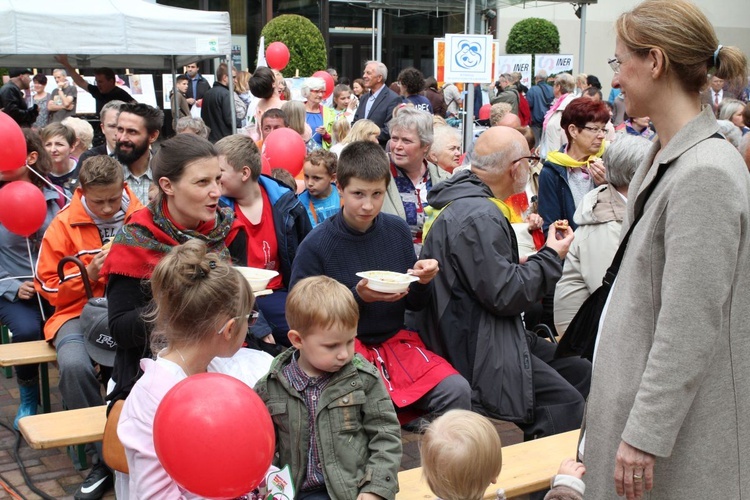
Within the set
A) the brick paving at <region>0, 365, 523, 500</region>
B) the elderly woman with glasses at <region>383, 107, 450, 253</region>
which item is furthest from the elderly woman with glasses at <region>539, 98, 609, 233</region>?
the brick paving at <region>0, 365, 523, 500</region>

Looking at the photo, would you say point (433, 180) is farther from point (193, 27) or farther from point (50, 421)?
point (193, 27)

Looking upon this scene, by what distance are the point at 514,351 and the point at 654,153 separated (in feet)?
5.06

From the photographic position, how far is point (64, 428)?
3893 mm

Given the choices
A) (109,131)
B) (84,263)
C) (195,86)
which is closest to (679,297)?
(84,263)

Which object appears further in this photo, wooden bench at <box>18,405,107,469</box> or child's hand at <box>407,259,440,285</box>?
wooden bench at <box>18,405,107,469</box>

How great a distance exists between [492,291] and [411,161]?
225 centimetres

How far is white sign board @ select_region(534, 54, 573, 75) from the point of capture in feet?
64.5

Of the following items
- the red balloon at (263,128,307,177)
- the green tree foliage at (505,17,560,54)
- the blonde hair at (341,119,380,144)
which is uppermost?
the green tree foliage at (505,17,560,54)

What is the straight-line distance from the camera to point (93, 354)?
4.38 m

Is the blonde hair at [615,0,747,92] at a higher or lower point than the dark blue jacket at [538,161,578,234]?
higher

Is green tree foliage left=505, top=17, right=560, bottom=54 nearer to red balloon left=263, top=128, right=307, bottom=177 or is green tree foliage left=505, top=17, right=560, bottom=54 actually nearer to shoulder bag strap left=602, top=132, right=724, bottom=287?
red balloon left=263, top=128, right=307, bottom=177

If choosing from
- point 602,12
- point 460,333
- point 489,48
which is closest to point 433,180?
point 460,333

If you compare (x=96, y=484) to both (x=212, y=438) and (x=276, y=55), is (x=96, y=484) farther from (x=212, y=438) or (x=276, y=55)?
(x=276, y=55)

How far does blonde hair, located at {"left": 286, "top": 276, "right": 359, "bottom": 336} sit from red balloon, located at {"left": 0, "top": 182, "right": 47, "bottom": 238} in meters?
2.93
